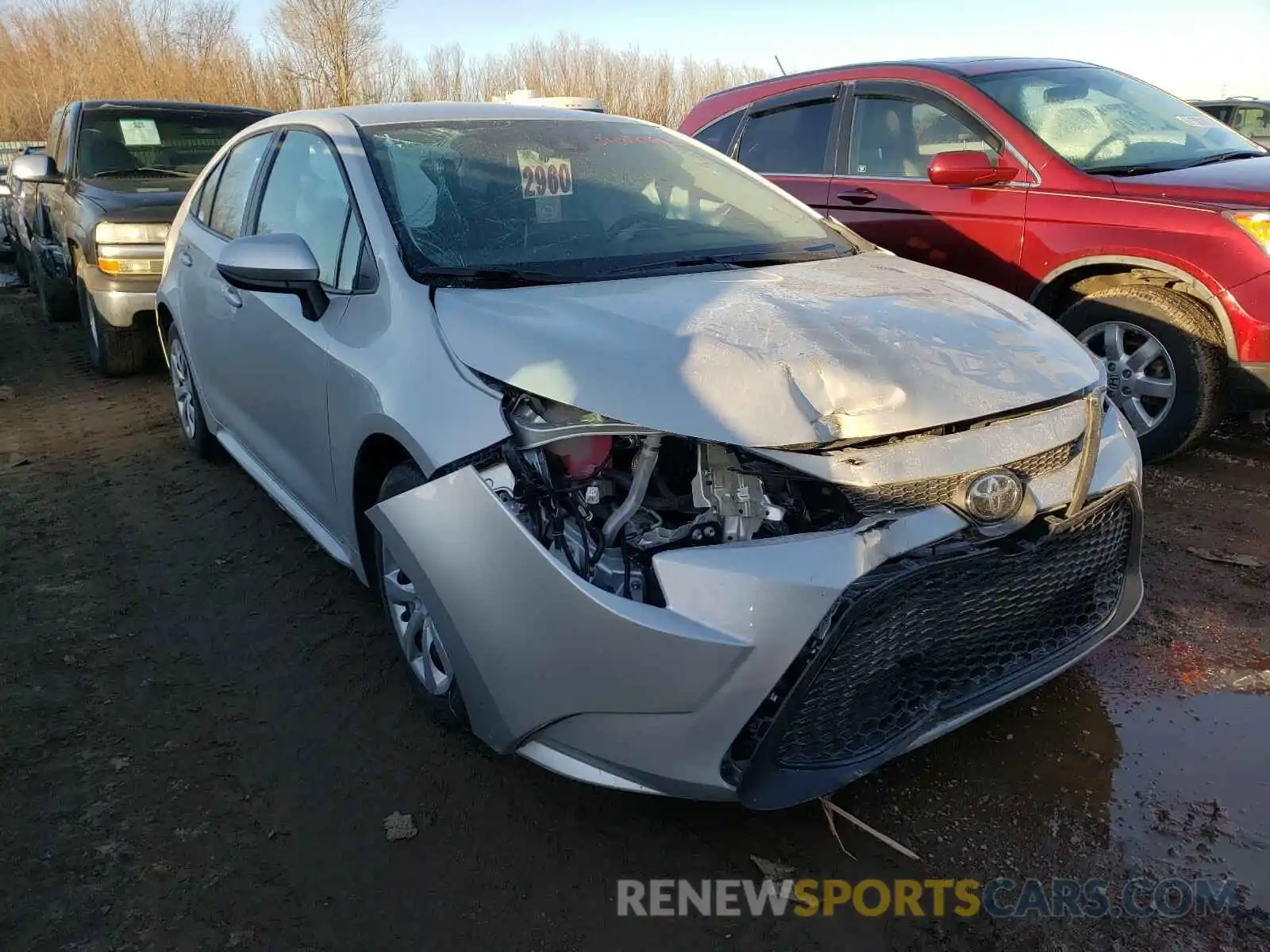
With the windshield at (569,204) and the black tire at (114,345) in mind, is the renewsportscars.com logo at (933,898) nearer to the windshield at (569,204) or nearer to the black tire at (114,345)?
the windshield at (569,204)

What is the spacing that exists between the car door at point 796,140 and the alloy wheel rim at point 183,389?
3.43 meters

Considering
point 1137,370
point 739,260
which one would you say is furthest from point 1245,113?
point 739,260

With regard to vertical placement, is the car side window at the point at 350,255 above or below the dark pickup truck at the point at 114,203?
above

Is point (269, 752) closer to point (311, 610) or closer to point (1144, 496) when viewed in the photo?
point (311, 610)

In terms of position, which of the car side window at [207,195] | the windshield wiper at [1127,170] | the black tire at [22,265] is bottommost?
the black tire at [22,265]

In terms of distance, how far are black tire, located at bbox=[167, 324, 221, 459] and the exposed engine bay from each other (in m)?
2.89

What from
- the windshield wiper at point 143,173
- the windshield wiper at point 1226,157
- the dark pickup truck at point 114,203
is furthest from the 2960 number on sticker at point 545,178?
the windshield wiper at point 143,173

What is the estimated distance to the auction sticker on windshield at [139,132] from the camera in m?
7.40

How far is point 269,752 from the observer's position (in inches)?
105

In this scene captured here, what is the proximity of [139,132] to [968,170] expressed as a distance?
6134 millimetres

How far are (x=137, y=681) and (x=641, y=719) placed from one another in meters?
1.82

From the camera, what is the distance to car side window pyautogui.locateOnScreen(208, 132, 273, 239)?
3932mm

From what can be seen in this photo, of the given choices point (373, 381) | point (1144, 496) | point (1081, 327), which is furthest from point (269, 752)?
point (1081, 327)

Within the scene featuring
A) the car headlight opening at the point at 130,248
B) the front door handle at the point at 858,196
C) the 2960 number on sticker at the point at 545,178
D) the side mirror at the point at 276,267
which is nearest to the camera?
the side mirror at the point at 276,267
